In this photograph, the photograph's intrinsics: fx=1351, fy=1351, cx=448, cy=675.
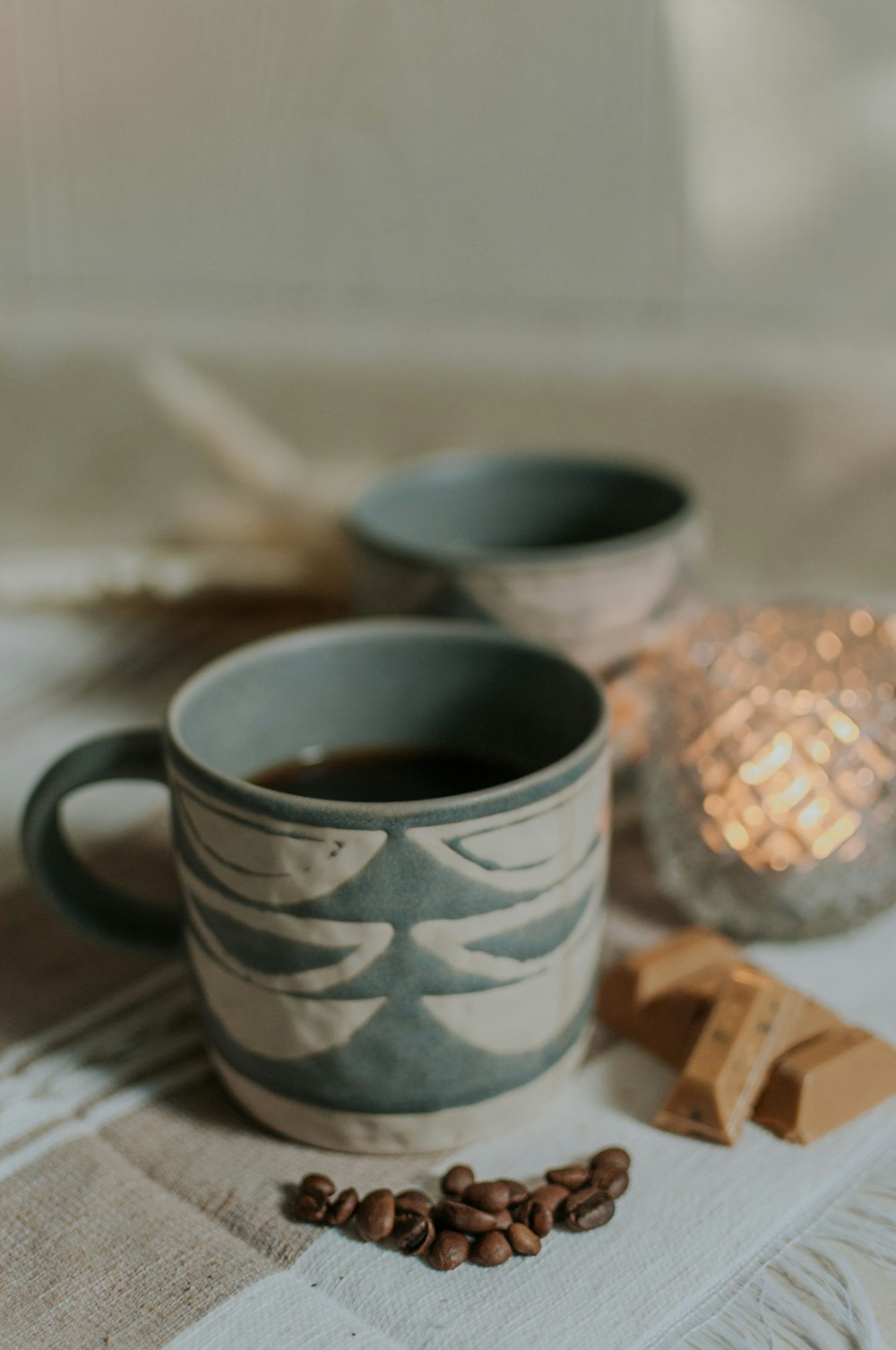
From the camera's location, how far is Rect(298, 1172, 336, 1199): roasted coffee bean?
449 mm

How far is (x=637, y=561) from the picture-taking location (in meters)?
0.66

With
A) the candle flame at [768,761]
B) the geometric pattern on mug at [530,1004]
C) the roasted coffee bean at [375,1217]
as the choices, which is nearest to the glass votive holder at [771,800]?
the candle flame at [768,761]

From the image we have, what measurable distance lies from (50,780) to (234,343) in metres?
0.44

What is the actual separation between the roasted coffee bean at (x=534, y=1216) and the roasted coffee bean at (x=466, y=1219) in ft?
0.04

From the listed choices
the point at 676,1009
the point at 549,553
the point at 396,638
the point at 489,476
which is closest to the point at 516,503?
the point at 489,476

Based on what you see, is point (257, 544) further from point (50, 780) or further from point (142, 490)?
point (50, 780)

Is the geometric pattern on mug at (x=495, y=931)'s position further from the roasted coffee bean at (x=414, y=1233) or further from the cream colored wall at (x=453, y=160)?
the cream colored wall at (x=453, y=160)

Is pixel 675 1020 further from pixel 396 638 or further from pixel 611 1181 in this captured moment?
pixel 396 638

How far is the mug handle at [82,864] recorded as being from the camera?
514 millimetres

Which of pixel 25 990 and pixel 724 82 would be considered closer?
pixel 25 990

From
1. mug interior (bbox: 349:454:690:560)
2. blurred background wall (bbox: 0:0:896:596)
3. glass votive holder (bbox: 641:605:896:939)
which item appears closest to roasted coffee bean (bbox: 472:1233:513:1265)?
glass votive holder (bbox: 641:605:896:939)

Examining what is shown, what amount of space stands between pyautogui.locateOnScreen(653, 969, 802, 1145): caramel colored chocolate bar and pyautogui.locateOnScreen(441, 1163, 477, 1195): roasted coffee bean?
0.08 m

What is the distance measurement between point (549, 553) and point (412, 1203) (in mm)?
325

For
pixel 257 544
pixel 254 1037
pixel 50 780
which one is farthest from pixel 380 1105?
pixel 257 544
